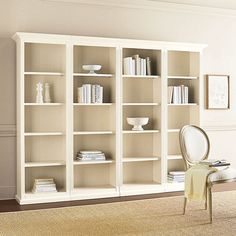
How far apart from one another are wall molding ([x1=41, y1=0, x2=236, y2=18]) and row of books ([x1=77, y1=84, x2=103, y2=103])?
1225 millimetres

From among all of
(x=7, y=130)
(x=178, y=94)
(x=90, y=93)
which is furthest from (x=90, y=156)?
(x=178, y=94)

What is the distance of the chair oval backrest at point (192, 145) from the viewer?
5.29 metres

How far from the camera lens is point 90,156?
6.08m

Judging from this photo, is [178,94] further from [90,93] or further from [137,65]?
[90,93]

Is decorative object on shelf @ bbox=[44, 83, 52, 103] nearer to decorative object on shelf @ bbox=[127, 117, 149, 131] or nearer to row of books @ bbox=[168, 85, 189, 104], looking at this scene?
decorative object on shelf @ bbox=[127, 117, 149, 131]

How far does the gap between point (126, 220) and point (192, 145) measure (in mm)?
1281

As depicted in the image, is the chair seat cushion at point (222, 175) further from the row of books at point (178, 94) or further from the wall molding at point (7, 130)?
the wall molding at point (7, 130)

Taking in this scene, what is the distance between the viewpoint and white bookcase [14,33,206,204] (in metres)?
5.87

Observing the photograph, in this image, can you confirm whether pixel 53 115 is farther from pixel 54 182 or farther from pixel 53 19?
pixel 53 19

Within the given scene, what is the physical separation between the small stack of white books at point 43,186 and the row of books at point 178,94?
6.82 ft

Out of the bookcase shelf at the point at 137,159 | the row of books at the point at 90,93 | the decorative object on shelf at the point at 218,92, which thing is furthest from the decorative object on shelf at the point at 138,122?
the decorative object on shelf at the point at 218,92

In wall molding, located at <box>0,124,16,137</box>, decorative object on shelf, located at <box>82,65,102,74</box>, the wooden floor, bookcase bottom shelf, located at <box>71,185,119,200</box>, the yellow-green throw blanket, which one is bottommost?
the wooden floor

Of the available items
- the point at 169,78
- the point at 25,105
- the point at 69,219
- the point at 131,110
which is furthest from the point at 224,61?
the point at 69,219

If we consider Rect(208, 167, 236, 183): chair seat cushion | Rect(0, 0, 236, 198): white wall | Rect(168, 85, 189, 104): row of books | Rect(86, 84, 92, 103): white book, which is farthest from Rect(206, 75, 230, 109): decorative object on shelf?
Rect(208, 167, 236, 183): chair seat cushion
